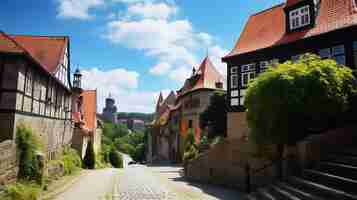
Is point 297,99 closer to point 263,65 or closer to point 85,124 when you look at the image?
point 263,65

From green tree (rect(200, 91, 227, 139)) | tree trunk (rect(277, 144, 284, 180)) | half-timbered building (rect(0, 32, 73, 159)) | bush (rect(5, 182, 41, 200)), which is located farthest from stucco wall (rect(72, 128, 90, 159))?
tree trunk (rect(277, 144, 284, 180))

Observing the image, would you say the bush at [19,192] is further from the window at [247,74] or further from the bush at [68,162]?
the window at [247,74]

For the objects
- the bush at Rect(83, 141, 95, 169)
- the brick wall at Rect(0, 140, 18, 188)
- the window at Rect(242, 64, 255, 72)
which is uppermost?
the window at Rect(242, 64, 255, 72)

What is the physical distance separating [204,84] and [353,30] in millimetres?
25516

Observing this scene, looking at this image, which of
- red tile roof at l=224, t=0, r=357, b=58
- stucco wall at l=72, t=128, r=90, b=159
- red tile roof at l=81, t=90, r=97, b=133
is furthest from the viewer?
red tile roof at l=81, t=90, r=97, b=133

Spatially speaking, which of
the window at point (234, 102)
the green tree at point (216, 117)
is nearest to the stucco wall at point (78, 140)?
the green tree at point (216, 117)

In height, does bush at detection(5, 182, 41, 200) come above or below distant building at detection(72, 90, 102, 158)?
below

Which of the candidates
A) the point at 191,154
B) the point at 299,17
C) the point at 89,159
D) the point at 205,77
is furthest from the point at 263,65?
the point at 89,159

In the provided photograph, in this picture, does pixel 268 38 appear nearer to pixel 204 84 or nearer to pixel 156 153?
pixel 204 84

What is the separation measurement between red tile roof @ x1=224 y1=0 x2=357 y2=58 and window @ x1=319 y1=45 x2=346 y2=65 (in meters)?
1.10

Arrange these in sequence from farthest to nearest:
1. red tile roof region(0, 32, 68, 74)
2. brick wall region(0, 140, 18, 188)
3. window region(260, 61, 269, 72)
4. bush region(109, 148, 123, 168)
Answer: bush region(109, 148, 123, 168) → red tile roof region(0, 32, 68, 74) → window region(260, 61, 269, 72) → brick wall region(0, 140, 18, 188)

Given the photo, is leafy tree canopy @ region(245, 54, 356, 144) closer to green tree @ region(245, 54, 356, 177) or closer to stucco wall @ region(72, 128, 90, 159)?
green tree @ region(245, 54, 356, 177)

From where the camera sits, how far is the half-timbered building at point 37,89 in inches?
580

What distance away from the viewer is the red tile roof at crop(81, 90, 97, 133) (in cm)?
4534
